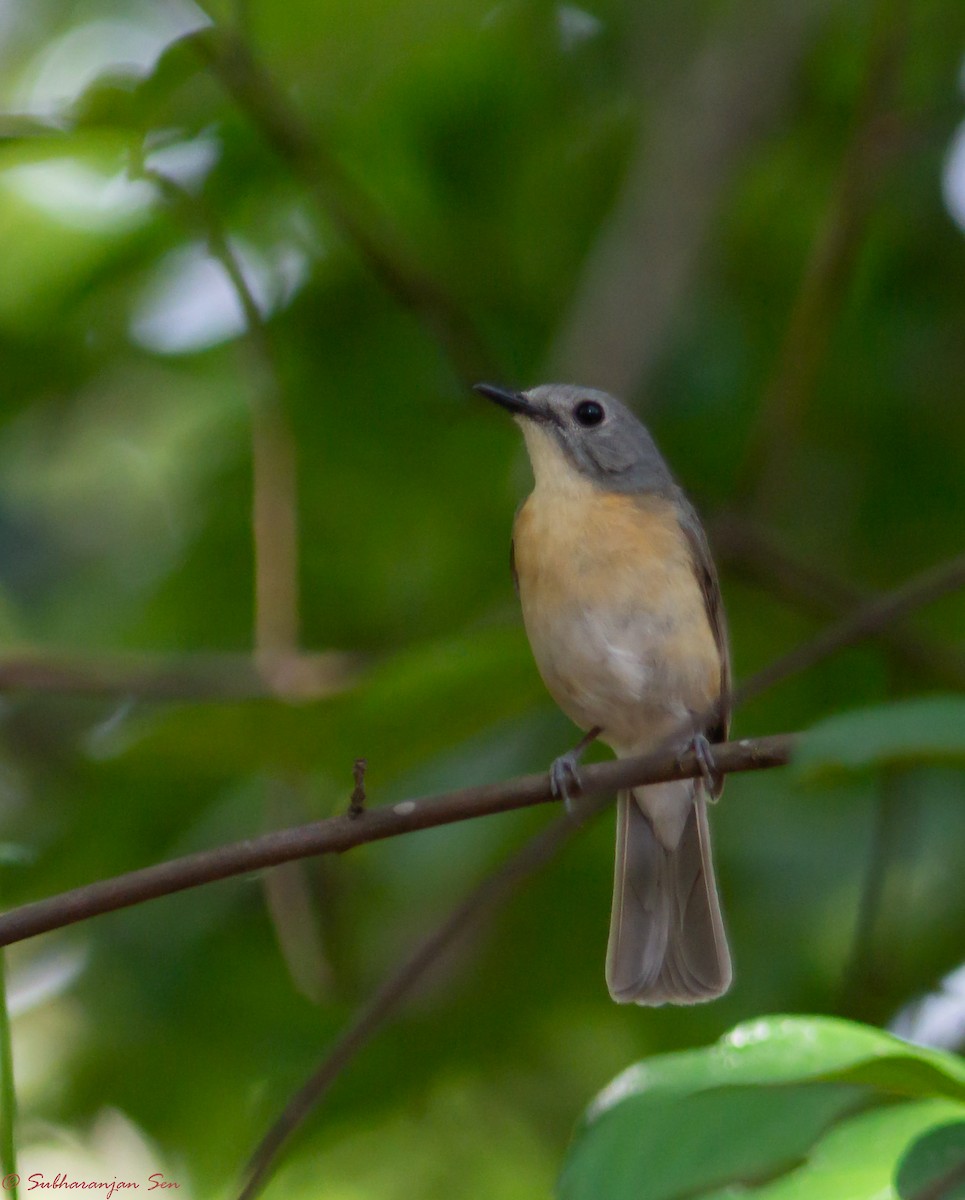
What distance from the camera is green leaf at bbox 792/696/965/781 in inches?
78.5

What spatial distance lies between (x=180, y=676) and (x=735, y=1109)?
8.54 ft

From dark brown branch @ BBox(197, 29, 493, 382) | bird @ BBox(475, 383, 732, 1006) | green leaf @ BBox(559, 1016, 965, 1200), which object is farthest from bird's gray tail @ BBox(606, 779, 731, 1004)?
green leaf @ BBox(559, 1016, 965, 1200)

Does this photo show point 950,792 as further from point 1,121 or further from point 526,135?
point 1,121

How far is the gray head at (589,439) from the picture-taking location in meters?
4.89

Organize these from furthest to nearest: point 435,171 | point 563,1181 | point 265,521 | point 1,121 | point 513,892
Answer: point 435,171
point 265,521
point 513,892
point 1,121
point 563,1181

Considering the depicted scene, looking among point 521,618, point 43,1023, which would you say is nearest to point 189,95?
point 521,618

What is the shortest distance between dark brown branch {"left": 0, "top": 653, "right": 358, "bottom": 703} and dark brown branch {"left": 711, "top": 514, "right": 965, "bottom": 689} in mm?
1329

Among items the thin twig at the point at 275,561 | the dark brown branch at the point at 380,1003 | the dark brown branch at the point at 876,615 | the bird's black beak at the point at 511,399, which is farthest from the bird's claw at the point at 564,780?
the bird's black beak at the point at 511,399

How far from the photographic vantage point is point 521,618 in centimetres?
505

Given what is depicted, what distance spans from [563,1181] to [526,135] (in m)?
4.20

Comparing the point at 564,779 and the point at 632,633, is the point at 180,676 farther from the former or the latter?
the point at 564,779

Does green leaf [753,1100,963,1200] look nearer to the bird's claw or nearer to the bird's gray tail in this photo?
the bird's claw

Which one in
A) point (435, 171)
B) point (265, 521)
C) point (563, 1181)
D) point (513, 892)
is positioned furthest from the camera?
point (435, 171)

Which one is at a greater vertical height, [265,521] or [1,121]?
[1,121]
